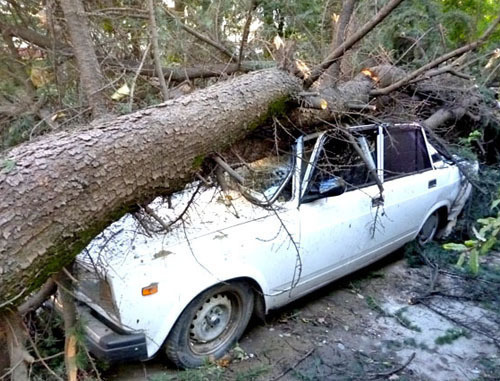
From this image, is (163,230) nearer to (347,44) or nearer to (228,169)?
(228,169)

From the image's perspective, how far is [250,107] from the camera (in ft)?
8.01

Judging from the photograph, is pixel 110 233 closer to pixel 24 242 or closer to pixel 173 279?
pixel 173 279

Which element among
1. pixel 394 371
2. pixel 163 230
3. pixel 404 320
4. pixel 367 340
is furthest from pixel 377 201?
pixel 163 230

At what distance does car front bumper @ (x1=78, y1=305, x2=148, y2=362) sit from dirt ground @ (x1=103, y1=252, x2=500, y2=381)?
292 millimetres

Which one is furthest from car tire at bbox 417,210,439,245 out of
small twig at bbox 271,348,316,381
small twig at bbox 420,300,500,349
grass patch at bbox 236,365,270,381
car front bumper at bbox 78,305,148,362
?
car front bumper at bbox 78,305,148,362

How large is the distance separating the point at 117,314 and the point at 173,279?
397 mm

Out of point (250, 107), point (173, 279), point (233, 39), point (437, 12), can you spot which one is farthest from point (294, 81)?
point (437, 12)

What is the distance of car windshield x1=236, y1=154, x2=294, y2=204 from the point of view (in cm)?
310

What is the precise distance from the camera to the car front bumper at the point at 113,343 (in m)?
2.62

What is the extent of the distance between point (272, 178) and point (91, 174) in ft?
6.22

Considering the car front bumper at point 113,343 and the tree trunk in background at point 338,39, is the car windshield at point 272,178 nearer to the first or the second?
the tree trunk in background at point 338,39

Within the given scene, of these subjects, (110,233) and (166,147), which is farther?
(110,233)

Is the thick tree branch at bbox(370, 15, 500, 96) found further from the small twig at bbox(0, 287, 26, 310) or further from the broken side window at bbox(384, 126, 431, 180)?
the small twig at bbox(0, 287, 26, 310)

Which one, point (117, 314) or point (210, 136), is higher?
point (210, 136)
